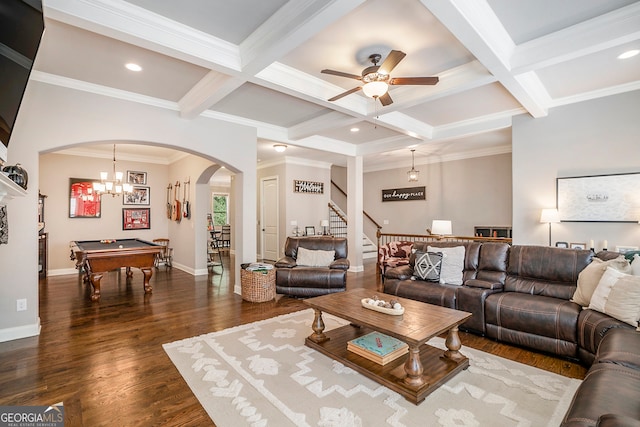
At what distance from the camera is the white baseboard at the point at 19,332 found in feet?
10.7

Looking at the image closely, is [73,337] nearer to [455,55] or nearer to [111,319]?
[111,319]

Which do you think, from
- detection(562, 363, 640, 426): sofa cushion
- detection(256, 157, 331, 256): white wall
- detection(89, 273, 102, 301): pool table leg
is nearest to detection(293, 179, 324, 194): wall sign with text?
detection(256, 157, 331, 256): white wall

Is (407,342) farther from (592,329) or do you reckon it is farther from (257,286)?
(257,286)

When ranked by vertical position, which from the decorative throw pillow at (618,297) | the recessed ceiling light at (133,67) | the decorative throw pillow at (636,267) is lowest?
the decorative throw pillow at (618,297)

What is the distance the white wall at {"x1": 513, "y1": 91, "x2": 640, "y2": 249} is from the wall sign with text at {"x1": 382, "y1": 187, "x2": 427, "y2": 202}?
12.4 ft

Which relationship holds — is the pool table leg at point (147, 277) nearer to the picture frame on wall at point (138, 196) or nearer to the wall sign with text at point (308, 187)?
the picture frame on wall at point (138, 196)

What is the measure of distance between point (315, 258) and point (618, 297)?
3.82 metres

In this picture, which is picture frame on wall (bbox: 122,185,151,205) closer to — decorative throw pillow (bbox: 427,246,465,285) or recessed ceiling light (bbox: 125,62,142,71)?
recessed ceiling light (bbox: 125,62,142,71)

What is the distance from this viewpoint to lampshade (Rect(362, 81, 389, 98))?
306cm

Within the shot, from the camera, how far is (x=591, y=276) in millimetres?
2908

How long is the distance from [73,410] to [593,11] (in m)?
4.99

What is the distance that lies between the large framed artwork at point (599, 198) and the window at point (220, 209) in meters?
11.6

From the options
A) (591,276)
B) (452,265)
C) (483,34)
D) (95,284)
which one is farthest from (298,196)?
(591,276)

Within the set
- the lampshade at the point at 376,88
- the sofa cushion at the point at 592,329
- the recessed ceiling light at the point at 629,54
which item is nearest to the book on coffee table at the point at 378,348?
the sofa cushion at the point at 592,329
